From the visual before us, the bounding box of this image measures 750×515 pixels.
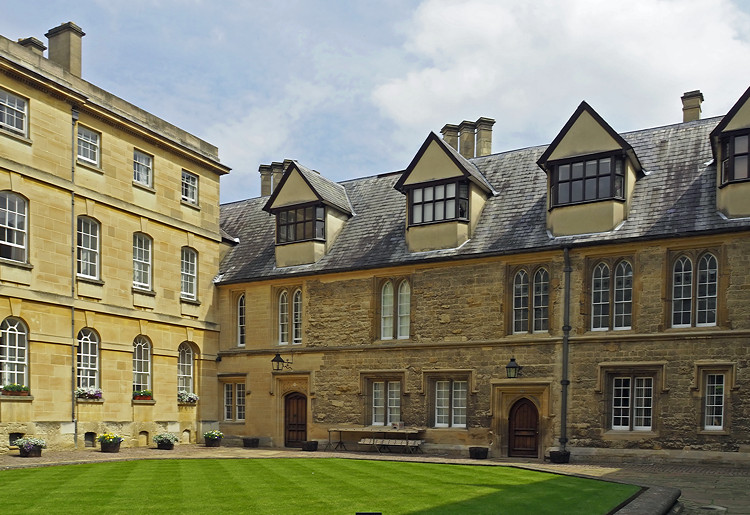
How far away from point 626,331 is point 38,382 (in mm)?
18201

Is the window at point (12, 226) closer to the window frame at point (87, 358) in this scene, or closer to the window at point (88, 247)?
Answer: the window at point (88, 247)

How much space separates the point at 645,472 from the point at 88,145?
20.6 metres

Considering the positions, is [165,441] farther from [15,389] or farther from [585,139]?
[585,139]

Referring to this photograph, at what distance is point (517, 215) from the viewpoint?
28.7 metres

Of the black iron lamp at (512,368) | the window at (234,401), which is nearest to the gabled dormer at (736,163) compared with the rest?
the black iron lamp at (512,368)

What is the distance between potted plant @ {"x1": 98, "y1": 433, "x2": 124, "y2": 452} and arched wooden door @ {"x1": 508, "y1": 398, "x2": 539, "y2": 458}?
42.2 ft

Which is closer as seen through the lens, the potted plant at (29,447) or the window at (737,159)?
the potted plant at (29,447)

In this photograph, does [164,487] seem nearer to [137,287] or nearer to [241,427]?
[137,287]

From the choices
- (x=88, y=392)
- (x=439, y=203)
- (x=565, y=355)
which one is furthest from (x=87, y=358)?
(x=565, y=355)

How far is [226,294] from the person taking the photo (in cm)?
3388

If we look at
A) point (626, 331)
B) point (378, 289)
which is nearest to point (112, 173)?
point (378, 289)

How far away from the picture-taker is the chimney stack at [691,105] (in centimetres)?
2983

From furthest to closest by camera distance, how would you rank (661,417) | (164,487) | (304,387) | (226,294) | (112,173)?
(226,294) < (304,387) < (112,173) < (661,417) < (164,487)

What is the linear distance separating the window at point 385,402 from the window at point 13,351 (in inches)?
475
